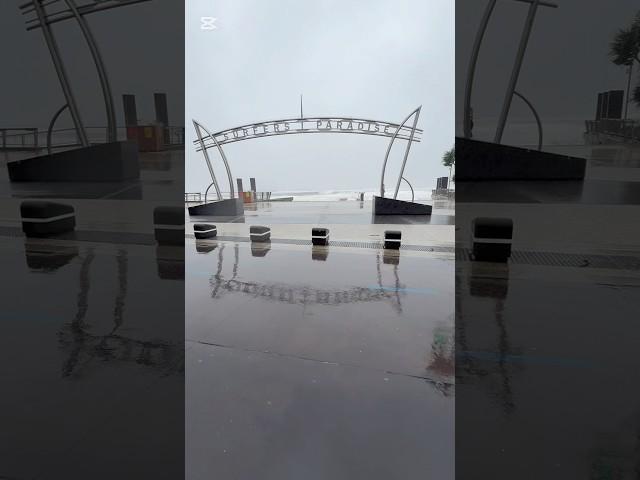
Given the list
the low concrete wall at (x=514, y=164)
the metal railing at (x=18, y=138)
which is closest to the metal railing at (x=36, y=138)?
the metal railing at (x=18, y=138)

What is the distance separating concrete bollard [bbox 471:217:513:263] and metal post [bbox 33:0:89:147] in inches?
279

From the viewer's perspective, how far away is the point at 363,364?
3.45 m

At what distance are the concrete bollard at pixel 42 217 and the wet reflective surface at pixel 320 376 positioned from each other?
14.3 ft

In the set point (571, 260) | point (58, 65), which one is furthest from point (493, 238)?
point (58, 65)

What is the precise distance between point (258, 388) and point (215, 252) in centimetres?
571

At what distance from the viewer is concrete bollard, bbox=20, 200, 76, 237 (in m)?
8.23

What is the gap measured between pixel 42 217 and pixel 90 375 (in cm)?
665

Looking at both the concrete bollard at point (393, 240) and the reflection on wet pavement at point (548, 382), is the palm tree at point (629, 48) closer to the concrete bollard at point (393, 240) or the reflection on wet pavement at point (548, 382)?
the reflection on wet pavement at point (548, 382)

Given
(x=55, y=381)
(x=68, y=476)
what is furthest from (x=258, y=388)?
(x=55, y=381)

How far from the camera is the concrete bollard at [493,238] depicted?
22.8ft

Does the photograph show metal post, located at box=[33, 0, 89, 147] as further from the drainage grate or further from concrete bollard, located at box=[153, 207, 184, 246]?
the drainage grate

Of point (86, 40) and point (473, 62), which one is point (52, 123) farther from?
point (473, 62)

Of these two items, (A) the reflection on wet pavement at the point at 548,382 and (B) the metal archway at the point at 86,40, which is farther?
(B) the metal archway at the point at 86,40

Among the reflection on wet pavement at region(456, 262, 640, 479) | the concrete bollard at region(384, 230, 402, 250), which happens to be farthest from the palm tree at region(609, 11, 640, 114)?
the concrete bollard at region(384, 230, 402, 250)
